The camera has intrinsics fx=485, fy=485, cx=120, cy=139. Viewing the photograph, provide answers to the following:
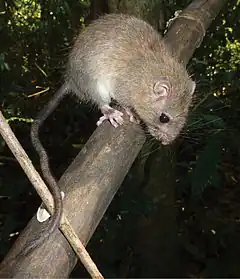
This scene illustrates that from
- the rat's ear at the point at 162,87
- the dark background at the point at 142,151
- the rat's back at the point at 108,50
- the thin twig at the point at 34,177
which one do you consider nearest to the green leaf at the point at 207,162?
the dark background at the point at 142,151

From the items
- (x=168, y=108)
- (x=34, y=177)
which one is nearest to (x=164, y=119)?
(x=168, y=108)

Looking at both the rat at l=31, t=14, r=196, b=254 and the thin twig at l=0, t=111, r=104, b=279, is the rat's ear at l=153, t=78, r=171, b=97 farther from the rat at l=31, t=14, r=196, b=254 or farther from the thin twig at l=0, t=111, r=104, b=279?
the thin twig at l=0, t=111, r=104, b=279

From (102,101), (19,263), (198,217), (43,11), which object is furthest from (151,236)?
(19,263)

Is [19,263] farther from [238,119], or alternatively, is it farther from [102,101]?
[238,119]

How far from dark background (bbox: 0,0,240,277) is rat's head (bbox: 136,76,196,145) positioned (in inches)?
4.4

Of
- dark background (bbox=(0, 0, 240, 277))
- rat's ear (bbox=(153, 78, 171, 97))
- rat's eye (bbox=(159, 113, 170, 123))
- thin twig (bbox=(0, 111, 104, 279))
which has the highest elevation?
thin twig (bbox=(0, 111, 104, 279))

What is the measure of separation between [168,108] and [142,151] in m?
0.29

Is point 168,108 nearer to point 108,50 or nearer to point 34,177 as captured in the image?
point 108,50

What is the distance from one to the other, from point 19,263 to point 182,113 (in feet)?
4.03

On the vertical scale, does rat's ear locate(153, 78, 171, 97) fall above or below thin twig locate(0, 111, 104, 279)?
below

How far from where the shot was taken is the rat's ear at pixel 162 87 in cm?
205

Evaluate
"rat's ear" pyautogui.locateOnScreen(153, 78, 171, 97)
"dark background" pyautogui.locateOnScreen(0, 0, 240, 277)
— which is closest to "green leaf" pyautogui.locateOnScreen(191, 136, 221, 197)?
"dark background" pyautogui.locateOnScreen(0, 0, 240, 277)

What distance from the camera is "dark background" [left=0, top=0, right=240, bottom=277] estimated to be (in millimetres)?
2477

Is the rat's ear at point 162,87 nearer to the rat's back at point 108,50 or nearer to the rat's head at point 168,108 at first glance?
the rat's head at point 168,108
